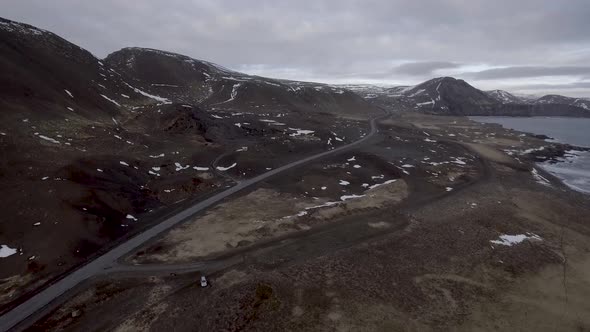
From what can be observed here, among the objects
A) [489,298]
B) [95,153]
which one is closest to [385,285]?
[489,298]

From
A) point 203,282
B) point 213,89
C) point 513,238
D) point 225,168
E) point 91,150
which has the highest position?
point 213,89

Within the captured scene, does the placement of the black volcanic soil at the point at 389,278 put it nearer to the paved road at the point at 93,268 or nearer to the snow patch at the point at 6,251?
the paved road at the point at 93,268

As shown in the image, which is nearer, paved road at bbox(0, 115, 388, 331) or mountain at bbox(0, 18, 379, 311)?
paved road at bbox(0, 115, 388, 331)

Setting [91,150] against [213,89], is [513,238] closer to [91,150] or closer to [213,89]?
[91,150]

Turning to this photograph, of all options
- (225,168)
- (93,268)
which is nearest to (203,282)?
(93,268)

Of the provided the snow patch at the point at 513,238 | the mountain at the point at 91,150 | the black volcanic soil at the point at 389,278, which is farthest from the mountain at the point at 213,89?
the snow patch at the point at 513,238

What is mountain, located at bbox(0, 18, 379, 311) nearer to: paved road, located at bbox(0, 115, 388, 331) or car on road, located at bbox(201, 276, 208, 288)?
paved road, located at bbox(0, 115, 388, 331)

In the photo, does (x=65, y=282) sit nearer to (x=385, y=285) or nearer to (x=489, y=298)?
(x=385, y=285)

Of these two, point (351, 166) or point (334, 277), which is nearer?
point (334, 277)

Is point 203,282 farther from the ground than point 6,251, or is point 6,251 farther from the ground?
point 6,251

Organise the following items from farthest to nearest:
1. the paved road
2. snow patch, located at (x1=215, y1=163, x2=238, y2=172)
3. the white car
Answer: snow patch, located at (x1=215, y1=163, x2=238, y2=172) → the white car → the paved road

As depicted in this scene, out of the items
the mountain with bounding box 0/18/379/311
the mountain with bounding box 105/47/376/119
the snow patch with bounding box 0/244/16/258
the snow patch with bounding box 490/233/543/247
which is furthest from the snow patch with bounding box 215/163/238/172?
the mountain with bounding box 105/47/376/119
